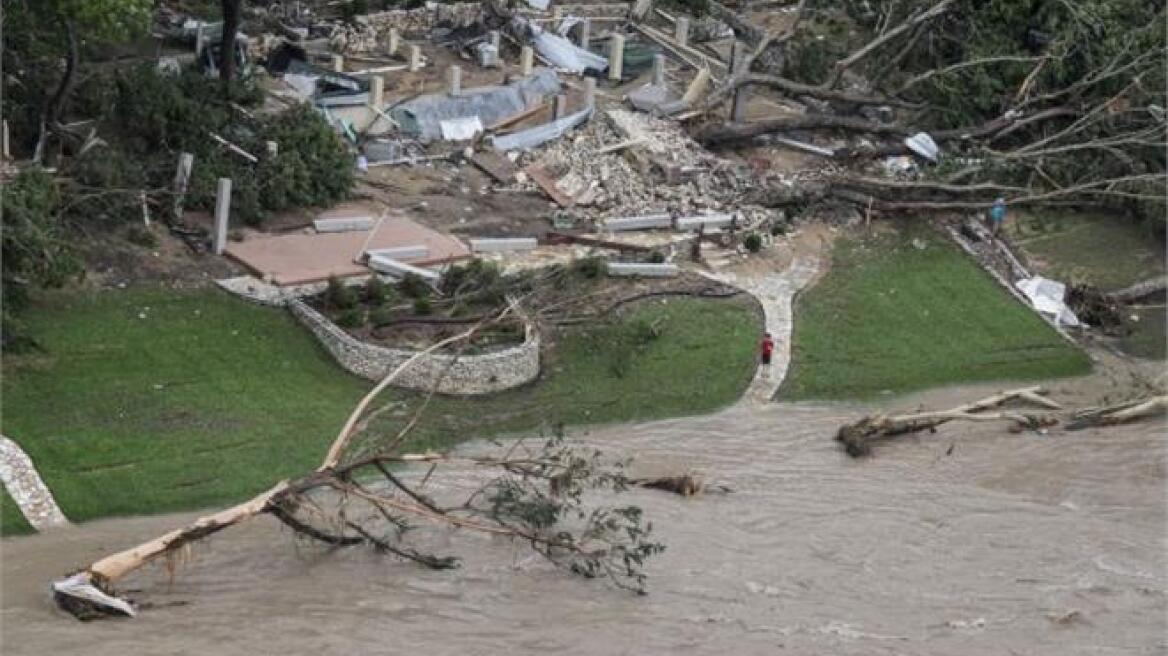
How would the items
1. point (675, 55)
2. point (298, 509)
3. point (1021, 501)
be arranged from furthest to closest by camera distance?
point (675, 55) < point (1021, 501) < point (298, 509)

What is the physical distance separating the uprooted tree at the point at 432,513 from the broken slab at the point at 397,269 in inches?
158

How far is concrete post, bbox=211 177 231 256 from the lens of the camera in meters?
26.8

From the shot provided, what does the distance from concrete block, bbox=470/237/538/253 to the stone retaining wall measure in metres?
3.48

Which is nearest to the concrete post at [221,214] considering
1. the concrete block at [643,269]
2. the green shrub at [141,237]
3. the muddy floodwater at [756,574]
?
the green shrub at [141,237]

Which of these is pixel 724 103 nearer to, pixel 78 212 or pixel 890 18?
pixel 890 18

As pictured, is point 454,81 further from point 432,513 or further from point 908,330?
point 432,513

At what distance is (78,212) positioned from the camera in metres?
26.7

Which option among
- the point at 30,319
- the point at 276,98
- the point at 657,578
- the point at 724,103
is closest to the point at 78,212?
the point at 30,319

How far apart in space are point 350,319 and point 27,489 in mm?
5858

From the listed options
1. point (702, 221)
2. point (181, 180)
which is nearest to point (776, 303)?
point (702, 221)

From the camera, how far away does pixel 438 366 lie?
2492cm

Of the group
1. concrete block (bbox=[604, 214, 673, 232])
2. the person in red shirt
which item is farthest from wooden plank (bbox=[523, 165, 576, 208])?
the person in red shirt

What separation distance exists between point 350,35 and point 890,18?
1057 centimetres

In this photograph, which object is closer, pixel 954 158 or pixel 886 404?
pixel 886 404
